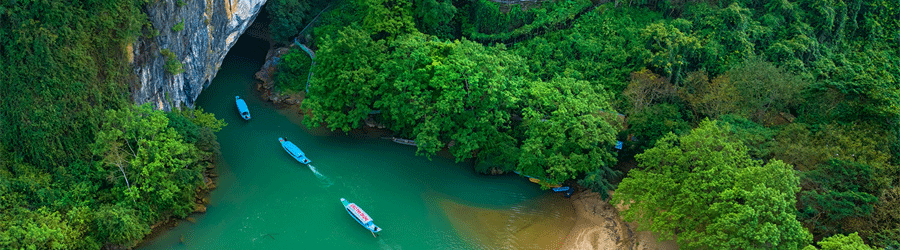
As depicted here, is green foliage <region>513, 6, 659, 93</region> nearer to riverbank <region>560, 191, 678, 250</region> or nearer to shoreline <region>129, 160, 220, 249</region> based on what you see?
riverbank <region>560, 191, 678, 250</region>

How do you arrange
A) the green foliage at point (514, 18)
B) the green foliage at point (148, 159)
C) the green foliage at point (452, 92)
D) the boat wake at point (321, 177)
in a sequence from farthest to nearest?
the green foliage at point (514, 18) < the boat wake at point (321, 177) < the green foliage at point (452, 92) < the green foliage at point (148, 159)

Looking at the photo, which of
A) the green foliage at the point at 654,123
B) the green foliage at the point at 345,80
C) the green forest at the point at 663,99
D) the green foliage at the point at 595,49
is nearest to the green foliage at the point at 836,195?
the green forest at the point at 663,99

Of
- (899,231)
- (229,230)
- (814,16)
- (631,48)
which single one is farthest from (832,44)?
(229,230)

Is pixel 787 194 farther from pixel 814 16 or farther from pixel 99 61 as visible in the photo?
pixel 99 61

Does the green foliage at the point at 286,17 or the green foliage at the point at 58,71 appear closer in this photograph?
the green foliage at the point at 58,71

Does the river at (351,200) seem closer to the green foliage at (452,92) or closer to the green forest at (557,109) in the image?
the green forest at (557,109)
